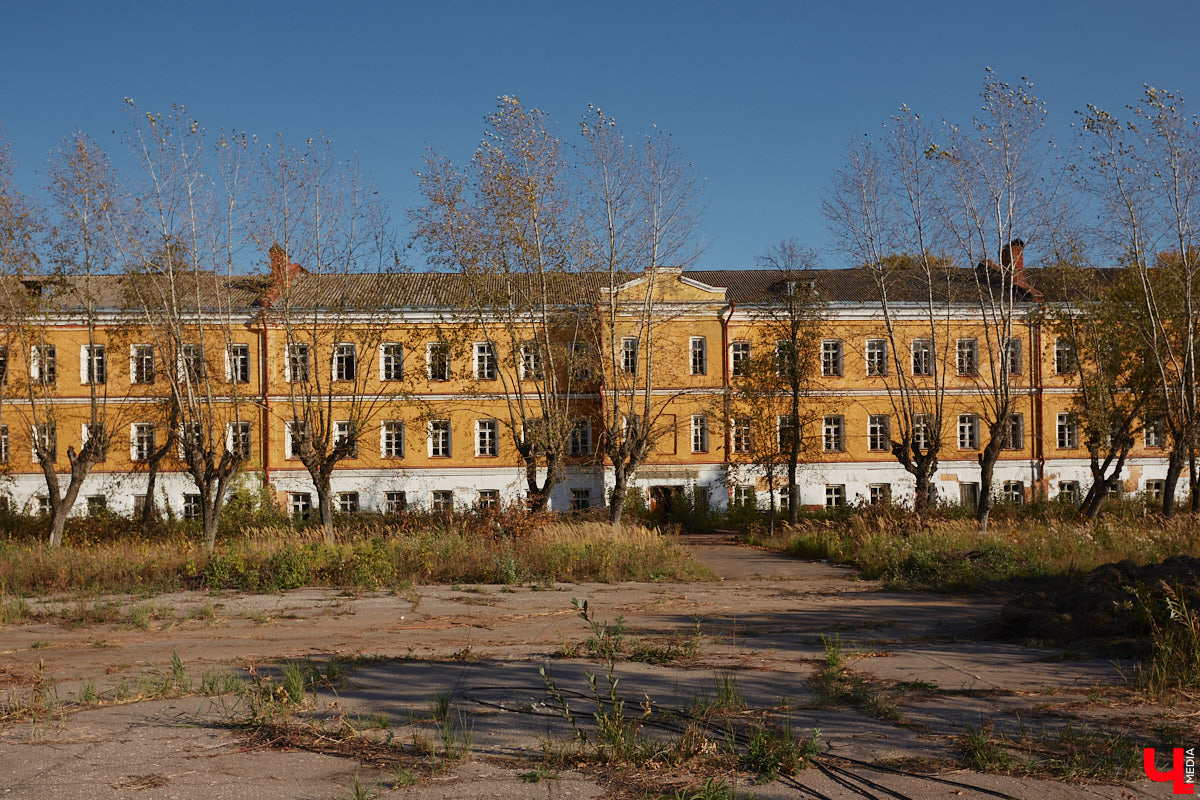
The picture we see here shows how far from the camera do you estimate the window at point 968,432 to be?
121 feet

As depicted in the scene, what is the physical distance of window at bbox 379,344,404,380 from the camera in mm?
35000

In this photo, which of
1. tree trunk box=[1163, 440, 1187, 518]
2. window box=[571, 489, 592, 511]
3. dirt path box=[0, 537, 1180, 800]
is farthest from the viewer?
window box=[571, 489, 592, 511]

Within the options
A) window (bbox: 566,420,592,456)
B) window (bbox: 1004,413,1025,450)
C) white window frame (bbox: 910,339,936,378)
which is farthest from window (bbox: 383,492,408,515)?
window (bbox: 1004,413,1025,450)

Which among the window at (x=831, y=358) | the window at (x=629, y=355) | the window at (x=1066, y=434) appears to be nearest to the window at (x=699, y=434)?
the window at (x=629, y=355)

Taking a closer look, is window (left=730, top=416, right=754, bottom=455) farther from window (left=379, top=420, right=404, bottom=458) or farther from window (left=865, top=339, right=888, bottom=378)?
window (left=379, top=420, right=404, bottom=458)

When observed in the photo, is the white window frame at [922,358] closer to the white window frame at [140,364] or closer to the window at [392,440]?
the window at [392,440]

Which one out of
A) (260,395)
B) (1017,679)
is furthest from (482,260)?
(1017,679)

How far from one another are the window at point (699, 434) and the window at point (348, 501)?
14.3m

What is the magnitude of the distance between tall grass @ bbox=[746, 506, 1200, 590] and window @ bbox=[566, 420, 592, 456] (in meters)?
13.8

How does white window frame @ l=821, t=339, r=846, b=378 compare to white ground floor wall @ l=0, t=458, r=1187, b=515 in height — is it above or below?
above

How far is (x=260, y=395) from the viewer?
34812 mm

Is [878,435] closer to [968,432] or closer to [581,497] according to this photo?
[968,432]

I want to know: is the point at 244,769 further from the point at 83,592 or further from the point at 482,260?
the point at 482,260

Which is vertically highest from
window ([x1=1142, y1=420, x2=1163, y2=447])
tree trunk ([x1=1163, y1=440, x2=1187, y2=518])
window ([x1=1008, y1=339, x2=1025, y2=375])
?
window ([x1=1008, y1=339, x2=1025, y2=375])
